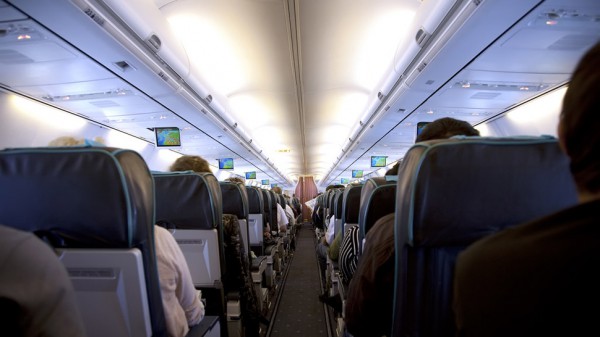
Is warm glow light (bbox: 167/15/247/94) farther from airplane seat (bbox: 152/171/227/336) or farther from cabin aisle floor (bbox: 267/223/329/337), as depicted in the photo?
cabin aisle floor (bbox: 267/223/329/337)

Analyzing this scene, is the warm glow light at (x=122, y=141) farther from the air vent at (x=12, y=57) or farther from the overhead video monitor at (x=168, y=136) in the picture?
the air vent at (x=12, y=57)

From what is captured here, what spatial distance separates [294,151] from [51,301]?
14844 millimetres

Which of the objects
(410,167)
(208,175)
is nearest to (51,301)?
(410,167)

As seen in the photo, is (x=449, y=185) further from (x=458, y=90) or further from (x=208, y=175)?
(x=458, y=90)

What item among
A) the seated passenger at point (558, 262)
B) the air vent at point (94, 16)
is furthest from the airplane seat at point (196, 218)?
the seated passenger at point (558, 262)

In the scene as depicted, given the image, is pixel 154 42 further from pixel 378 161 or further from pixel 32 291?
pixel 378 161

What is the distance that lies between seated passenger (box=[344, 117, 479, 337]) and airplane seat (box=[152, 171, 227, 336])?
124cm

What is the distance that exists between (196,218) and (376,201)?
1.40 metres

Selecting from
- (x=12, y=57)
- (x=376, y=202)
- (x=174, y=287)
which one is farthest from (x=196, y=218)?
(x=12, y=57)

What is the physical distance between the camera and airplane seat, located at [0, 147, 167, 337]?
117 cm

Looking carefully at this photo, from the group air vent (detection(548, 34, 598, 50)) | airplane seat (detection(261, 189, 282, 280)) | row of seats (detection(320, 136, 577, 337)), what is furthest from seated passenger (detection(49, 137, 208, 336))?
air vent (detection(548, 34, 598, 50))

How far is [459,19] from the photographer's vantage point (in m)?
3.04

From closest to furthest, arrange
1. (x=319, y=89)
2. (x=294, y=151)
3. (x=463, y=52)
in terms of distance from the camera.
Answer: (x=463, y=52), (x=319, y=89), (x=294, y=151)

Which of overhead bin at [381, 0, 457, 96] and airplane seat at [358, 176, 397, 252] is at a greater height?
overhead bin at [381, 0, 457, 96]
